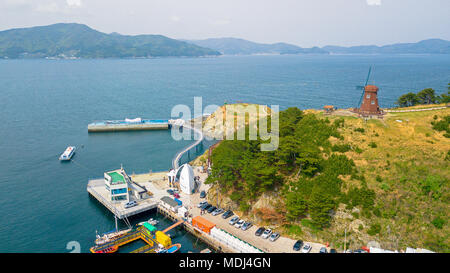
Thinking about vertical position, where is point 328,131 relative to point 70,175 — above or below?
above

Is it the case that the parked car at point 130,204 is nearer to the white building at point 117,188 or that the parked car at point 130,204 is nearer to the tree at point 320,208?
the white building at point 117,188

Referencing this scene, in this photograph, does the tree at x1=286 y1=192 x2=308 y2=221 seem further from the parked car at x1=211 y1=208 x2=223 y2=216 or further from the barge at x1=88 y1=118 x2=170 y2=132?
the barge at x1=88 y1=118 x2=170 y2=132

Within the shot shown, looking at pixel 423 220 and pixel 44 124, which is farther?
pixel 44 124

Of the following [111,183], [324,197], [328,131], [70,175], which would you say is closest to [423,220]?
[324,197]

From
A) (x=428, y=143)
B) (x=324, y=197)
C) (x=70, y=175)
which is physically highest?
(x=428, y=143)

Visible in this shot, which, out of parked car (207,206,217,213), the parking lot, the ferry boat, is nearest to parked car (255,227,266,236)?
the parking lot
